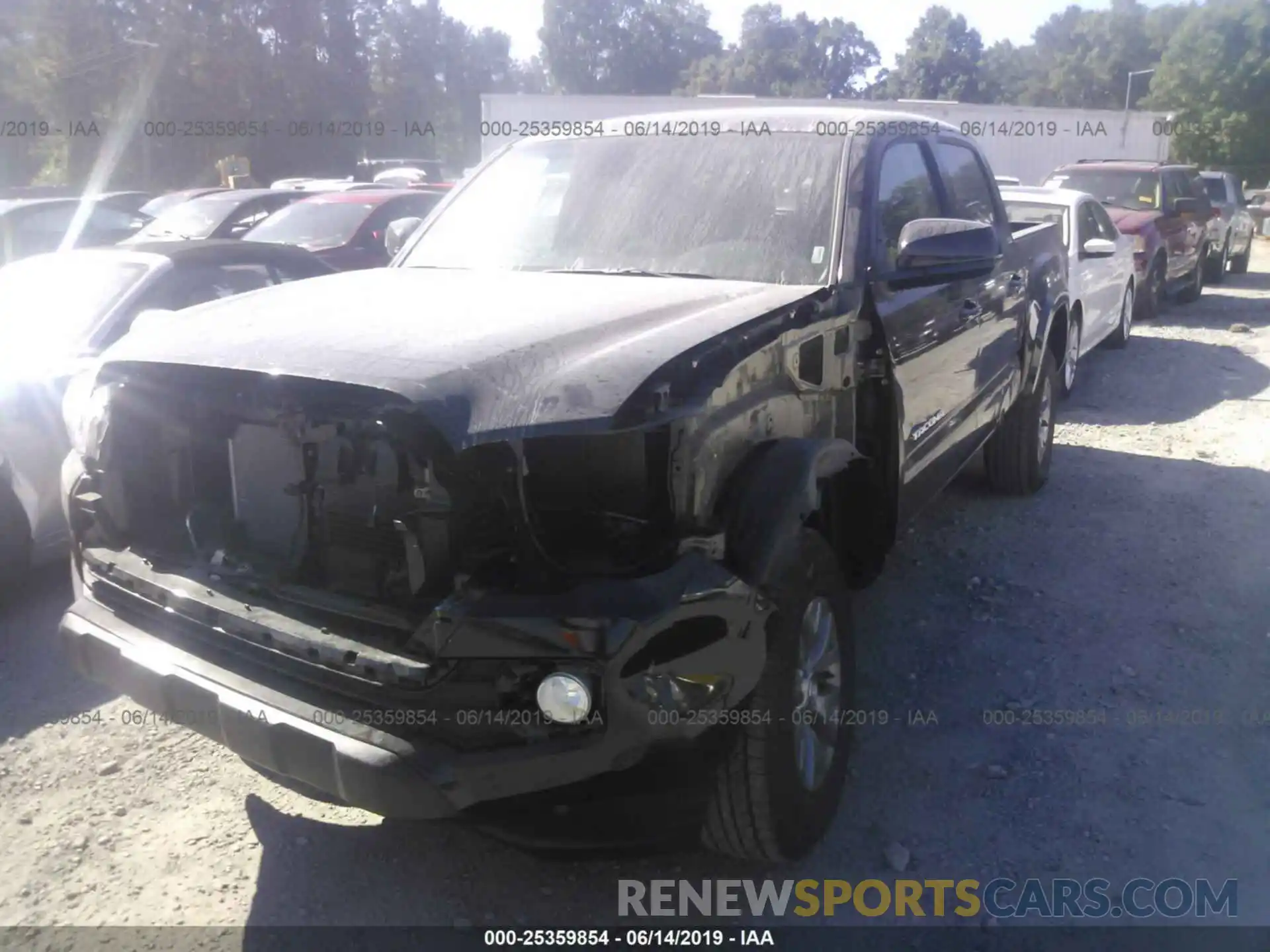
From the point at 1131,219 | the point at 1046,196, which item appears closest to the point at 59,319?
the point at 1046,196

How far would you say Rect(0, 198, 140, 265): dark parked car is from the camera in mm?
10344

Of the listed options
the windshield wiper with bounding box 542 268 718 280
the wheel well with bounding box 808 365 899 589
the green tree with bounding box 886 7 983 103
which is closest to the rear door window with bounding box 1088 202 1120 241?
the wheel well with bounding box 808 365 899 589

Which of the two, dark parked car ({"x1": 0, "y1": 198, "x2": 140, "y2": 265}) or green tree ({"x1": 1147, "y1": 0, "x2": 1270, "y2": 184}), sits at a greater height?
green tree ({"x1": 1147, "y1": 0, "x2": 1270, "y2": 184})

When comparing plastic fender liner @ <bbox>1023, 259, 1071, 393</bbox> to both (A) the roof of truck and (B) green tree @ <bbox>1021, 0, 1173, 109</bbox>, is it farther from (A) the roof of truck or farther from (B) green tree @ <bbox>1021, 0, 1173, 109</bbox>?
(B) green tree @ <bbox>1021, 0, 1173, 109</bbox>

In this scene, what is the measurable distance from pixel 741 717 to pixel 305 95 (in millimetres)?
38706

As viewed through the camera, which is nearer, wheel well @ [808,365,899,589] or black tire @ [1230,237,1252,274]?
wheel well @ [808,365,899,589]

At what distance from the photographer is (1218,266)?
16750 mm

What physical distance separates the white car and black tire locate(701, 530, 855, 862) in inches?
216

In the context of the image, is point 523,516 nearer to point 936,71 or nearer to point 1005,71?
point 936,71

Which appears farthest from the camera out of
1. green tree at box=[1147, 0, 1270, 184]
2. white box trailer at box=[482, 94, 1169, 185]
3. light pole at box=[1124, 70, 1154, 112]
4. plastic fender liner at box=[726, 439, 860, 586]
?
light pole at box=[1124, 70, 1154, 112]

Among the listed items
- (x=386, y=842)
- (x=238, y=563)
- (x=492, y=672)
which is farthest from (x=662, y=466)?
(x=386, y=842)

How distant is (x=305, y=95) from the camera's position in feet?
122

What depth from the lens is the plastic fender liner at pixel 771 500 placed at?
262 cm
